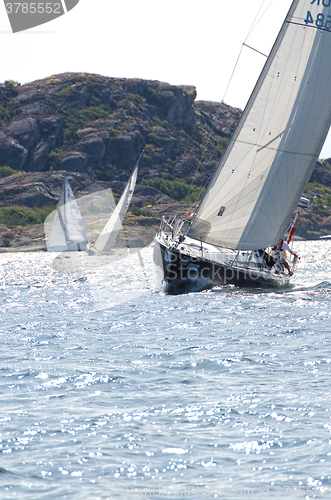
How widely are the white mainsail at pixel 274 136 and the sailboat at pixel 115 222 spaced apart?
25.2m

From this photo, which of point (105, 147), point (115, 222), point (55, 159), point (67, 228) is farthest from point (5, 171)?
point (115, 222)

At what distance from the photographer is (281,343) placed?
39.4ft

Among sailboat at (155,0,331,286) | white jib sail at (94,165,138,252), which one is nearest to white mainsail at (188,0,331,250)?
sailboat at (155,0,331,286)

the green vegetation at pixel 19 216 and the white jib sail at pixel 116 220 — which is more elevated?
the white jib sail at pixel 116 220

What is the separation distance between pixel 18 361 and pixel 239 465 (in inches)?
264

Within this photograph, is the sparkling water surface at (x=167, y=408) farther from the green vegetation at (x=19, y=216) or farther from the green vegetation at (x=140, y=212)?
the green vegetation at (x=140, y=212)

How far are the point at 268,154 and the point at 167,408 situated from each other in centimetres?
1664

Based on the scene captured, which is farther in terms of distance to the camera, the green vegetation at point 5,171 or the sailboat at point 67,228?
the green vegetation at point 5,171

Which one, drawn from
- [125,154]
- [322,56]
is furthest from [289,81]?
[125,154]

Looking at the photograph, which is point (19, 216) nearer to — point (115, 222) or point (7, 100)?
point (7, 100)

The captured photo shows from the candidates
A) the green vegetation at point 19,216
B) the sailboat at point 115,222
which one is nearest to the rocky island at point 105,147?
the green vegetation at point 19,216

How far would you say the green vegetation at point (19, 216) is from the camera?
103375mm

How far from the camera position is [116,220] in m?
49.2

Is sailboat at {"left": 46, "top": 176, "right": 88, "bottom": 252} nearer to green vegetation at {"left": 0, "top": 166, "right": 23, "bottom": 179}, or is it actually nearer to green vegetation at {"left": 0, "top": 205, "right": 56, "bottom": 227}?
green vegetation at {"left": 0, "top": 205, "right": 56, "bottom": 227}
